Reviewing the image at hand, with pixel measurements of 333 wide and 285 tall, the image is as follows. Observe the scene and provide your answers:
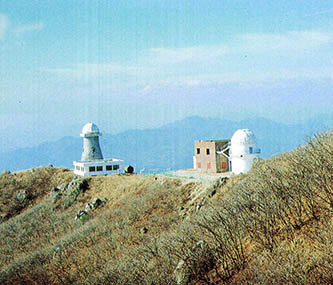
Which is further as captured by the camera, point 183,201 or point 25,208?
point 25,208

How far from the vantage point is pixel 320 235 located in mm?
10680

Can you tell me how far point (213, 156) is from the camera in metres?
39.7

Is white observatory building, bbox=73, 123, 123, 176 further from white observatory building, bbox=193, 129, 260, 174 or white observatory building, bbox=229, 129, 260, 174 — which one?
white observatory building, bbox=229, 129, 260, 174

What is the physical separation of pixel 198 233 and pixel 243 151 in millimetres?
20291

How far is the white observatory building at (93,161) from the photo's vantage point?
43125 millimetres

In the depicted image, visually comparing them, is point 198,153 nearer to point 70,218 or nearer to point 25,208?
point 70,218

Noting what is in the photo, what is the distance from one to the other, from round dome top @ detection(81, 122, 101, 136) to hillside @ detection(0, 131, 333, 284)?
1194cm

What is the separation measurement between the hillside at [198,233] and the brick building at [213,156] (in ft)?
20.7

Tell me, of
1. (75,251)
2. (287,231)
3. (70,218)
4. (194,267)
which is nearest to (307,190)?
(287,231)

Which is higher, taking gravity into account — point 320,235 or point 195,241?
point 320,235

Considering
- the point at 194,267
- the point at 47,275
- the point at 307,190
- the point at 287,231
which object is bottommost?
the point at 47,275

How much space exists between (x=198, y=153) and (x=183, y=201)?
556 inches

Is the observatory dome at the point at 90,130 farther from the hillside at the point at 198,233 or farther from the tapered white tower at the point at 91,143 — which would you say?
the hillside at the point at 198,233

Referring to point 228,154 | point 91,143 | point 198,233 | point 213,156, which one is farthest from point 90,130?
point 198,233
